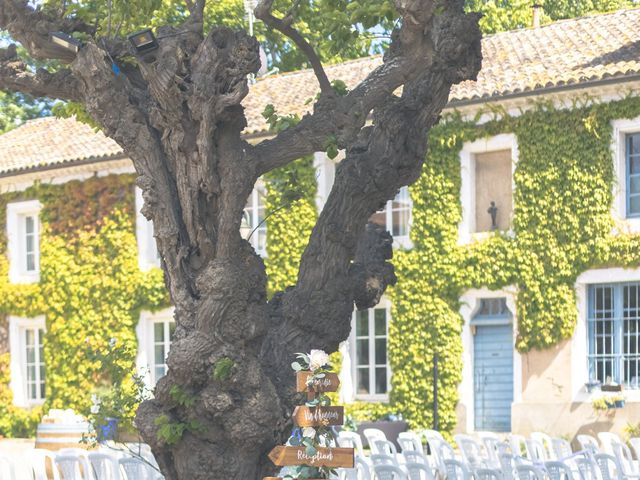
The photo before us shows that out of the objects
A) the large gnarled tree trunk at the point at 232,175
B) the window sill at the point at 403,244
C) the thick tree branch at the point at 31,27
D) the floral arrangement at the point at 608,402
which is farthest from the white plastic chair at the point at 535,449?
the window sill at the point at 403,244

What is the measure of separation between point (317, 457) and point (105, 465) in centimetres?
356

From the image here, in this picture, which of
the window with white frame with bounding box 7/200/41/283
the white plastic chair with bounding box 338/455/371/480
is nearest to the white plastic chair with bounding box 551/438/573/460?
the white plastic chair with bounding box 338/455/371/480

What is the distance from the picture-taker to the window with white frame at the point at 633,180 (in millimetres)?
21203

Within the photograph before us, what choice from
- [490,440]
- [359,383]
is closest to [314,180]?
[359,383]

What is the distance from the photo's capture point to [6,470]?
10.7 meters

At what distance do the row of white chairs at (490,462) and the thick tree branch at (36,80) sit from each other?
373 centimetres

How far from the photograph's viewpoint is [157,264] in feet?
87.1

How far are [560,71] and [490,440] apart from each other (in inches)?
390

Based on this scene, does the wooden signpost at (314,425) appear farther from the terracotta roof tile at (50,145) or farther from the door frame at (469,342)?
the terracotta roof tile at (50,145)

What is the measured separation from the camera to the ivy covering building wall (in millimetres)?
21312

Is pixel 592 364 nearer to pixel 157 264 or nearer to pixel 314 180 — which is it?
pixel 314 180

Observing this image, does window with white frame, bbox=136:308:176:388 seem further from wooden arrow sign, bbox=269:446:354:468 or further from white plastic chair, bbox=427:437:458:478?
wooden arrow sign, bbox=269:446:354:468

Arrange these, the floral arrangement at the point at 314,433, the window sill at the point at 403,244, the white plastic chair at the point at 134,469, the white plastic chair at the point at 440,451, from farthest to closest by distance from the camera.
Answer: the window sill at the point at 403,244 → the white plastic chair at the point at 440,451 → the white plastic chair at the point at 134,469 → the floral arrangement at the point at 314,433

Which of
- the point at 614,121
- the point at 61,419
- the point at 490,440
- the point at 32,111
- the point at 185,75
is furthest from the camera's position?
the point at 32,111
